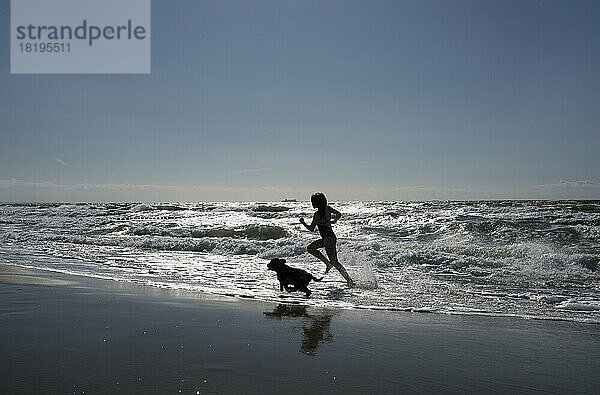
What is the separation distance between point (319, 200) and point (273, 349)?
16.0ft

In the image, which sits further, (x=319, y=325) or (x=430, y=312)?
(x=430, y=312)

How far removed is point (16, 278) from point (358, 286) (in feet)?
19.5

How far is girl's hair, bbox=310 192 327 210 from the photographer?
912cm

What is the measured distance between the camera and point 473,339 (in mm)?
4910

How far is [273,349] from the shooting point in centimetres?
443

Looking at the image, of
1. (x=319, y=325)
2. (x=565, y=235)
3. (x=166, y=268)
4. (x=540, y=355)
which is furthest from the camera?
(x=565, y=235)

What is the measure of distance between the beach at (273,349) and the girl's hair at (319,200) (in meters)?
2.83

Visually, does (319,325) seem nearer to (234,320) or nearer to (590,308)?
(234,320)

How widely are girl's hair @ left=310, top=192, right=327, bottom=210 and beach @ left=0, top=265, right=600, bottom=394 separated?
2.83m

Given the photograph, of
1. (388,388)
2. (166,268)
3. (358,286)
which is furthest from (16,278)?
(388,388)

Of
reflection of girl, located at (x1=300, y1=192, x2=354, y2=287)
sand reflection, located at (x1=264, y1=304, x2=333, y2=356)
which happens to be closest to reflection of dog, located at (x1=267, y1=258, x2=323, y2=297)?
sand reflection, located at (x1=264, y1=304, x2=333, y2=356)

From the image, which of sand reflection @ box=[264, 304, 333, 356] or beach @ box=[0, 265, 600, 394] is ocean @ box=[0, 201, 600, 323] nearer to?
sand reflection @ box=[264, 304, 333, 356]

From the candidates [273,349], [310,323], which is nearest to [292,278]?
[310,323]

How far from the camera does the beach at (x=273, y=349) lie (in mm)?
3537
